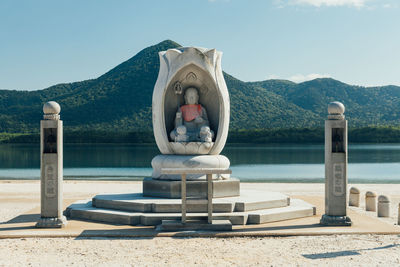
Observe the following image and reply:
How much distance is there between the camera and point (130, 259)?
21.8ft

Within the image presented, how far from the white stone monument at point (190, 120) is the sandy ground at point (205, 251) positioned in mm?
2456

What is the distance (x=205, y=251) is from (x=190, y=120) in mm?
4383

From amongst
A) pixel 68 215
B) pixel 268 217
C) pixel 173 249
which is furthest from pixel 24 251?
pixel 268 217

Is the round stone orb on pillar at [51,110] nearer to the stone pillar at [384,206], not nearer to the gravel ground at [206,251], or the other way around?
the gravel ground at [206,251]

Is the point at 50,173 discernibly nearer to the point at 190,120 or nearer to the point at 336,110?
the point at 190,120

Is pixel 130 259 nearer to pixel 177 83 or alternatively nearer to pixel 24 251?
pixel 24 251

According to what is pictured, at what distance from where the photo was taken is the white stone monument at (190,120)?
1018 centimetres

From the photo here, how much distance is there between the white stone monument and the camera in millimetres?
10180

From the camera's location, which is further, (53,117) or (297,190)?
(297,190)

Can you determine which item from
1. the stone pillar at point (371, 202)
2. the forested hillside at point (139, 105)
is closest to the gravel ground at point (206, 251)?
the stone pillar at point (371, 202)

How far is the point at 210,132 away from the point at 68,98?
90.6m

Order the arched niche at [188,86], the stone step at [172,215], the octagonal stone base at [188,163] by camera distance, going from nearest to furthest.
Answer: the stone step at [172,215] < the octagonal stone base at [188,163] < the arched niche at [188,86]

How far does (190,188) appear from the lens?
991 centimetres

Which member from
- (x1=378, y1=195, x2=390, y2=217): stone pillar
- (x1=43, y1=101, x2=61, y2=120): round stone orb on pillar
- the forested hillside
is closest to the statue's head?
(x1=43, y1=101, x2=61, y2=120): round stone orb on pillar
